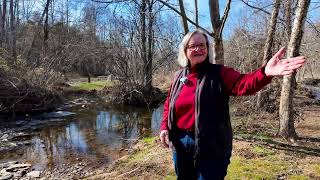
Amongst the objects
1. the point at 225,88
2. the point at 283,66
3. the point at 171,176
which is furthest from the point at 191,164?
the point at 171,176

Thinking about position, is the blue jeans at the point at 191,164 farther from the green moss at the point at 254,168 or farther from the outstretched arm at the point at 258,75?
the green moss at the point at 254,168

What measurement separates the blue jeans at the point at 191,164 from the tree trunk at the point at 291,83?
164 inches

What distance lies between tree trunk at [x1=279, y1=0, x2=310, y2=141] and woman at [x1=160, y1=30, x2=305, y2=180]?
13.1 ft

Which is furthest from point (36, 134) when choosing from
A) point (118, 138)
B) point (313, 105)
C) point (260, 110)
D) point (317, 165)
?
point (313, 105)

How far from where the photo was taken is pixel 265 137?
757 centimetres

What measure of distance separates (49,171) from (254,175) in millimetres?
4744

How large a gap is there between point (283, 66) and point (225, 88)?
514 mm

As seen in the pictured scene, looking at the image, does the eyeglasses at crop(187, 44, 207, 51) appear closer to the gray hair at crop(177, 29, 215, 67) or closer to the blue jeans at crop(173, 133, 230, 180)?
the gray hair at crop(177, 29, 215, 67)

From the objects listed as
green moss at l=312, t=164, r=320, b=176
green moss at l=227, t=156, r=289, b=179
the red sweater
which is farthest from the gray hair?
green moss at l=312, t=164, r=320, b=176

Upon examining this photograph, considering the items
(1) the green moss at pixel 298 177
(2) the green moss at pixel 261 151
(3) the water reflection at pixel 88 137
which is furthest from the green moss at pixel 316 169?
(3) the water reflection at pixel 88 137

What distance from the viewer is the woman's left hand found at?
8.32 feet

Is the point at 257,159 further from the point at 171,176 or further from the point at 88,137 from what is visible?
the point at 88,137

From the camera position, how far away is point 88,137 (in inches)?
460

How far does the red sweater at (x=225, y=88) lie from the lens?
275cm
